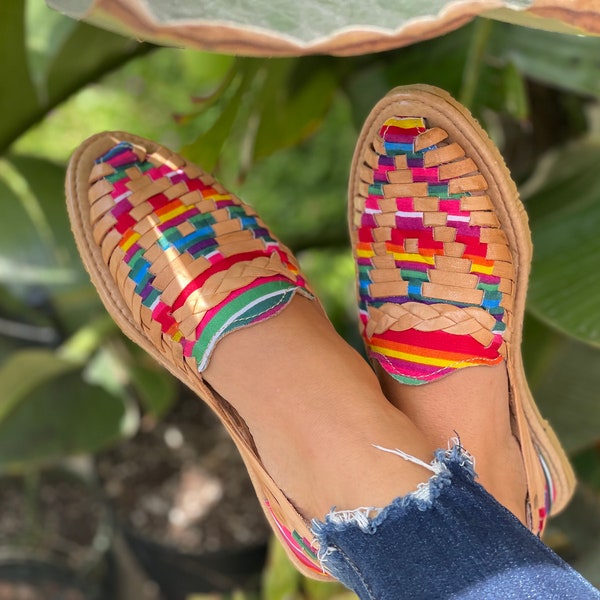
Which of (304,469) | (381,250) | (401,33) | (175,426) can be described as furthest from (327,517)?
(175,426)

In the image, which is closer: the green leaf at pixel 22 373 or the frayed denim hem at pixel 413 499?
the frayed denim hem at pixel 413 499

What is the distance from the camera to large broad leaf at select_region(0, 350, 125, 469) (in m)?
0.86

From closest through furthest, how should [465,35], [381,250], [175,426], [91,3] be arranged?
[91,3]
[381,250]
[465,35]
[175,426]

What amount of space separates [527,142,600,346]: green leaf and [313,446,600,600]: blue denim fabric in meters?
0.19

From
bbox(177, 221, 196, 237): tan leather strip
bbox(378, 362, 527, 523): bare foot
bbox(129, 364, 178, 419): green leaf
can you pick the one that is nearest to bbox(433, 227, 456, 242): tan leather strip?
bbox(378, 362, 527, 523): bare foot

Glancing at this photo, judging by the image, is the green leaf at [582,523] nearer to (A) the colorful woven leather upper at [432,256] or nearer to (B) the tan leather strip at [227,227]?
(A) the colorful woven leather upper at [432,256]

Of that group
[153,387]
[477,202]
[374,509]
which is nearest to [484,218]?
[477,202]

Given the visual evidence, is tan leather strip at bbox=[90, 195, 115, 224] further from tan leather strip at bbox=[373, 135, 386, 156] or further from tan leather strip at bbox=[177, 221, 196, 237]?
tan leather strip at bbox=[373, 135, 386, 156]

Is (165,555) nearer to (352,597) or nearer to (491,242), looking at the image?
(352,597)

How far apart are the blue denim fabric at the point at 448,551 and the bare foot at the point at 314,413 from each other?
0.02 metres

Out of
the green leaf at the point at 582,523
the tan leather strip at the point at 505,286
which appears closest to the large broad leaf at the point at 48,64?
the tan leather strip at the point at 505,286

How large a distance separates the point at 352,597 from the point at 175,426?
54 cm

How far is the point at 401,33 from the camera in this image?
0.85 ft

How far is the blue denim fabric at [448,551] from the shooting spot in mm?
449
